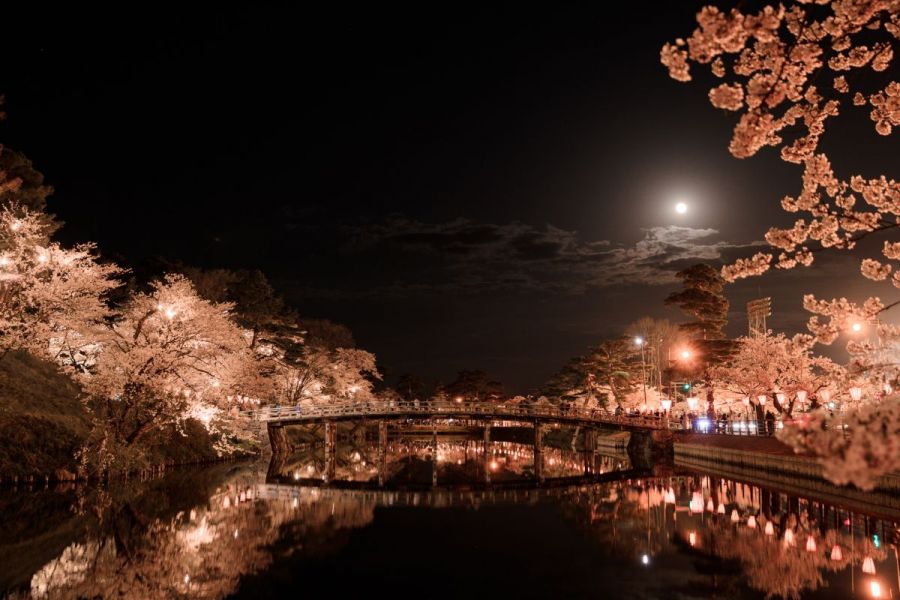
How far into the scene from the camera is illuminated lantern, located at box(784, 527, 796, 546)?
1397cm

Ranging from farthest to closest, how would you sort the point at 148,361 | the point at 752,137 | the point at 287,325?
1. the point at 287,325
2. the point at 148,361
3. the point at 752,137

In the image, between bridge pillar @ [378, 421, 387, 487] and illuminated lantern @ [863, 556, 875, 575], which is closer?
illuminated lantern @ [863, 556, 875, 575]

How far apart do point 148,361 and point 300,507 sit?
932cm

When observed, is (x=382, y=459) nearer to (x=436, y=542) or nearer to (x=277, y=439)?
(x=277, y=439)

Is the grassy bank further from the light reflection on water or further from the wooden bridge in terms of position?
the wooden bridge

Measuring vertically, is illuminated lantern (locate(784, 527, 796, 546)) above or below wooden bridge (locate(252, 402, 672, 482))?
below

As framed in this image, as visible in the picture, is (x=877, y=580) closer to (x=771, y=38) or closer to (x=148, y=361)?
(x=771, y=38)

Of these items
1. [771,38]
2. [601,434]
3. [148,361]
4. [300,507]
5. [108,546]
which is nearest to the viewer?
[771,38]

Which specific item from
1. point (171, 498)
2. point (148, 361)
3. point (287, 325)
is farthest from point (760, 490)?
point (287, 325)

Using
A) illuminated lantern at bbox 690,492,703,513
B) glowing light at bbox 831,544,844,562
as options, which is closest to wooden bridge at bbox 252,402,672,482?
illuminated lantern at bbox 690,492,703,513

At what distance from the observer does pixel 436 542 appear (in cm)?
1505

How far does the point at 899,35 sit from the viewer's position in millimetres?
6898

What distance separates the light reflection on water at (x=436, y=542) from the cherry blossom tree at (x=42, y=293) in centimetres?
567

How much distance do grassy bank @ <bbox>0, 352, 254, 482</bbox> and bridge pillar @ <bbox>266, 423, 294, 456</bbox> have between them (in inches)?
546
